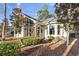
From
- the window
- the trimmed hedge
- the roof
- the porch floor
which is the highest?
the roof

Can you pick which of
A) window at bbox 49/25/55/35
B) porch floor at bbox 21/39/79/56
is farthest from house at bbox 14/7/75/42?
porch floor at bbox 21/39/79/56

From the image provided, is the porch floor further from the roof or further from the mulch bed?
the roof

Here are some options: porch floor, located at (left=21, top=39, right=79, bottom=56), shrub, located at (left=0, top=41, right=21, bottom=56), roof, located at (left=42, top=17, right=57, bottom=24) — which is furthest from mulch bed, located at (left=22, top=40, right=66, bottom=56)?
roof, located at (left=42, top=17, right=57, bottom=24)

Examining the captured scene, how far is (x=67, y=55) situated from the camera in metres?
5.68

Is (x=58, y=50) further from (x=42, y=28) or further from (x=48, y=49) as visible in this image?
(x=42, y=28)

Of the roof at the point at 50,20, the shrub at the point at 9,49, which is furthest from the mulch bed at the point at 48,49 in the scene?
the roof at the point at 50,20

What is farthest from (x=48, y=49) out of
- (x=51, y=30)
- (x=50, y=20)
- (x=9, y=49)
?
(x=9, y=49)

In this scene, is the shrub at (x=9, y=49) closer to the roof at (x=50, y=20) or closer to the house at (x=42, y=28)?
the house at (x=42, y=28)

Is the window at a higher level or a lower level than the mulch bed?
higher

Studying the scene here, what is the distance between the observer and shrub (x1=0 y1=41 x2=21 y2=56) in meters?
5.70

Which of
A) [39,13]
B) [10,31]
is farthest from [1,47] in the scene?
[39,13]

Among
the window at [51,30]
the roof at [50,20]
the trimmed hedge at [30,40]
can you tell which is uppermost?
the roof at [50,20]

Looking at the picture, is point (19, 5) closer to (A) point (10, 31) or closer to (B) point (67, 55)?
(A) point (10, 31)

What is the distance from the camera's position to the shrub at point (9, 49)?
224 inches
